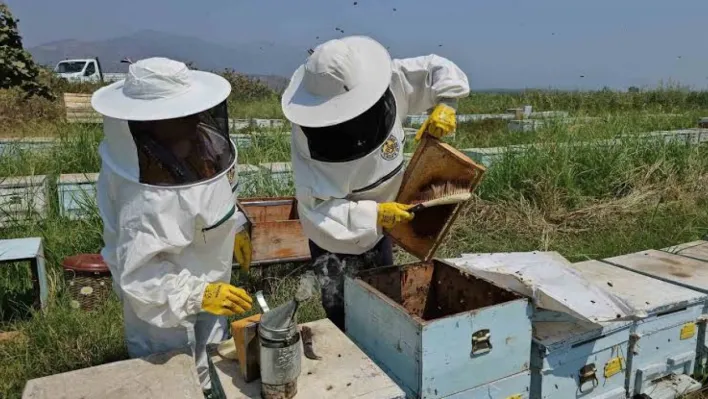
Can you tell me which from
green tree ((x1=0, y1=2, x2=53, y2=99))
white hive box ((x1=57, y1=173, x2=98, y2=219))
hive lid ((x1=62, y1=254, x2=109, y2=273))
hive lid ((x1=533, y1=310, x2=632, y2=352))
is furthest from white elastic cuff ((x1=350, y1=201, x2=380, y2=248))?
green tree ((x1=0, y1=2, x2=53, y2=99))

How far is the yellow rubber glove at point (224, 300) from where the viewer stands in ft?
5.99

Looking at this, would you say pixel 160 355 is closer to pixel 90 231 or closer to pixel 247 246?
pixel 247 246

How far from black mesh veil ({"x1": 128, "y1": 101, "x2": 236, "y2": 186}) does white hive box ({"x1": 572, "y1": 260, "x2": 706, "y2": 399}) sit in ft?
5.20

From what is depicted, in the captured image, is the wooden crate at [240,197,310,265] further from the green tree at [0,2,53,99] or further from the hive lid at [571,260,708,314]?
the green tree at [0,2,53,99]

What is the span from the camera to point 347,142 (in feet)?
7.14

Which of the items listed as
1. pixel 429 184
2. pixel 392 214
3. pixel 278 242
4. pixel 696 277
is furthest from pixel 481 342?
pixel 278 242

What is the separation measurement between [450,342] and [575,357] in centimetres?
66

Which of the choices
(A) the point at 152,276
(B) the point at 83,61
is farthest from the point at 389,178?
(B) the point at 83,61

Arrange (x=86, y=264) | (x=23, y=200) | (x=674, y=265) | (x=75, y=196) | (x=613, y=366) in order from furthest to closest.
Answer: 1. (x=75, y=196)
2. (x=23, y=200)
3. (x=86, y=264)
4. (x=674, y=265)
5. (x=613, y=366)

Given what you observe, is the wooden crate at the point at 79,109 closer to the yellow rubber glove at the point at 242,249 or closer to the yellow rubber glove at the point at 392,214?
the yellow rubber glove at the point at 242,249

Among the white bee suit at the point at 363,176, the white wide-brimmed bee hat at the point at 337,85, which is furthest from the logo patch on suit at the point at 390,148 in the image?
the white wide-brimmed bee hat at the point at 337,85

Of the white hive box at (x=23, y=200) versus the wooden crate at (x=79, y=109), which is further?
the wooden crate at (x=79, y=109)

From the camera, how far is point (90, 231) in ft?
14.1

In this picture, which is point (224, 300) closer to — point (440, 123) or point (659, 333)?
point (440, 123)
